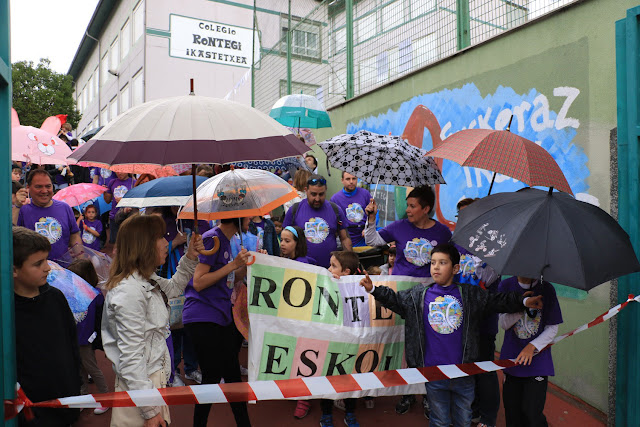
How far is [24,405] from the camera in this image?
2.39m

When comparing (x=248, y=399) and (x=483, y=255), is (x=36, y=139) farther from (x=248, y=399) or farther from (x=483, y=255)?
(x=483, y=255)

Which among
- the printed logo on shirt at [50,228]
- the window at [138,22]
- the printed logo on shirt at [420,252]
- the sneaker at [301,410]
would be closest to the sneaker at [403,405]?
the sneaker at [301,410]

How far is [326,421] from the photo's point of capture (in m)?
4.26

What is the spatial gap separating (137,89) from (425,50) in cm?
1836

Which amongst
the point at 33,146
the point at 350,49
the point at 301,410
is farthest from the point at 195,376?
the point at 350,49

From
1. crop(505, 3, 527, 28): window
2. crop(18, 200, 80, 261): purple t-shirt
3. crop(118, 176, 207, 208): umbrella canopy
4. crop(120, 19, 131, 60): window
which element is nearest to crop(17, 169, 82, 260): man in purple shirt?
crop(18, 200, 80, 261): purple t-shirt

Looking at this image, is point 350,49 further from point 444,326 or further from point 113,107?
point 113,107

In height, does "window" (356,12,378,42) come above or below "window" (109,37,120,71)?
below

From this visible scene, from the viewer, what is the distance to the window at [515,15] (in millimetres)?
5469

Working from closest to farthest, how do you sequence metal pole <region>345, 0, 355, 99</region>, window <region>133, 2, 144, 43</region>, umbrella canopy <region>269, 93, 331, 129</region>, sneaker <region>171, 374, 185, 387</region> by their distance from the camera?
sneaker <region>171, 374, 185, 387</region> < umbrella canopy <region>269, 93, 331, 129</region> < metal pole <region>345, 0, 355, 99</region> < window <region>133, 2, 144, 43</region>

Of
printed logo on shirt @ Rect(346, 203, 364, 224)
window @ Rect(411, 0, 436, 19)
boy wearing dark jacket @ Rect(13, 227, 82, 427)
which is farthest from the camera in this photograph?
window @ Rect(411, 0, 436, 19)

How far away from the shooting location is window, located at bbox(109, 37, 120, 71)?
2611cm

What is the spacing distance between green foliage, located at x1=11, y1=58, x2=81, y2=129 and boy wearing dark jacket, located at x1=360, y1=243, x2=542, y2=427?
24.8m

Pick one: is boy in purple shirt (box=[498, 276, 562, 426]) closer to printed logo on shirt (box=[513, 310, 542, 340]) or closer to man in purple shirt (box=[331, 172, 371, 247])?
printed logo on shirt (box=[513, 310, 542, 340])
